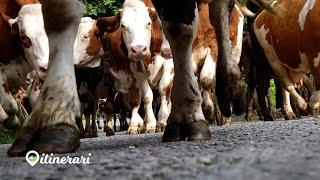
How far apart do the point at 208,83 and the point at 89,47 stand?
3.02m

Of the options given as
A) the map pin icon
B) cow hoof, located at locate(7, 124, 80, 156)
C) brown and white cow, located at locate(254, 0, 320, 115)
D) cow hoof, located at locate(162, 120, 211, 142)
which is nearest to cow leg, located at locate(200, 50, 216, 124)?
brown and white cow, located at locate(254, 0, 320, 115)

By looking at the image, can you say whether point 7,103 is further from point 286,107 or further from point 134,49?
point 286,107

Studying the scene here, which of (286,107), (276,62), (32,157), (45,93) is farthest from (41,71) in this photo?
(32,157)

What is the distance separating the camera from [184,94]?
4.55 m

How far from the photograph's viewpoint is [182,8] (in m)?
4.93

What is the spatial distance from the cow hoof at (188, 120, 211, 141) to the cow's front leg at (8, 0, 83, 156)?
792 mm

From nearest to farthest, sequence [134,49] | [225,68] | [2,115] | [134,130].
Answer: [225,68] → [2,115] → [134,49] → [134,130]

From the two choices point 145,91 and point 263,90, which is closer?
point 145,91

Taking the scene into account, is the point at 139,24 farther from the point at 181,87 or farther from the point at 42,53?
the point at 181,87

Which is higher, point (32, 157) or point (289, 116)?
point (289, 116)

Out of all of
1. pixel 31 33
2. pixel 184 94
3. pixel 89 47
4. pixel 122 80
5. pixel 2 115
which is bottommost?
pixel 184 94

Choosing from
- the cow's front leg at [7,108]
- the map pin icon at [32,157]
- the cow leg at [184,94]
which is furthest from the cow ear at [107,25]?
the map pin icon at [32,157]

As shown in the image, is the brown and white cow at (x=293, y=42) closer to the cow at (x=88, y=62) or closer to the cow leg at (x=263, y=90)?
the cow leg at (x=263, y=90)

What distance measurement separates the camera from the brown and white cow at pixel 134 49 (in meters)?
10.6
